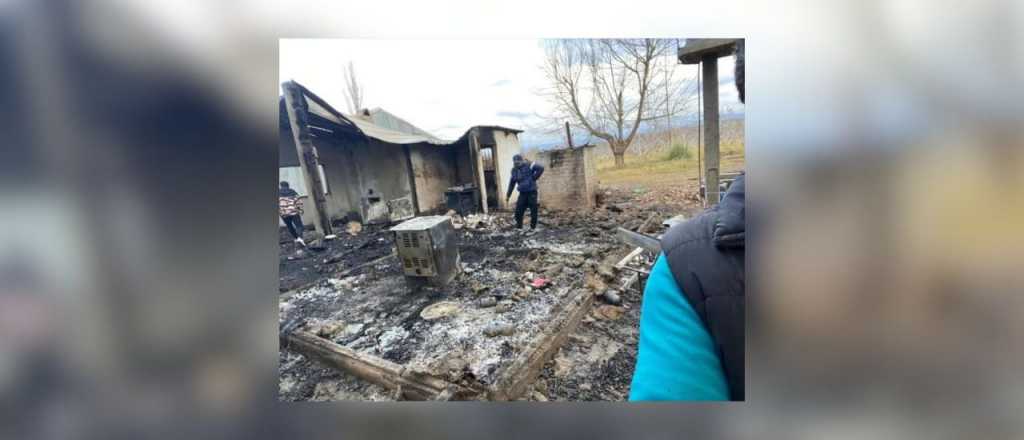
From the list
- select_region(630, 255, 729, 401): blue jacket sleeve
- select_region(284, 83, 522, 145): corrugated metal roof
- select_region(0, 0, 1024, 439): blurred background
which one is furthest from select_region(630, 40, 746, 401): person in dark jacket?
select_region(284, 83, 522, 145): corrugated metal roof

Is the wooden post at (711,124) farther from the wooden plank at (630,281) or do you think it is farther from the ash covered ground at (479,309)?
the wooden plank at (630,281)

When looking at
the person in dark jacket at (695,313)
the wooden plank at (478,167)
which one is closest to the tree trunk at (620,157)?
the person in dark jacket at (695,313)

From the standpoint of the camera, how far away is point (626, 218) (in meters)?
1.24

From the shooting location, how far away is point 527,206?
1.35 meters

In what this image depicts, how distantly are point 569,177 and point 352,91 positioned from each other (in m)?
0.77

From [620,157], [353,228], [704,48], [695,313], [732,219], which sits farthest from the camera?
[353,228]

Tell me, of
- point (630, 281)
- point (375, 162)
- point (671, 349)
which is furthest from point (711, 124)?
point (375, 162)

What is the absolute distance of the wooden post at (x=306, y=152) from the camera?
3.93 ft

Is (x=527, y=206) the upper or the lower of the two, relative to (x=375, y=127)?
lower

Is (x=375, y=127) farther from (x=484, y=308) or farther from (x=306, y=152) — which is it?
(x=484, y=308)

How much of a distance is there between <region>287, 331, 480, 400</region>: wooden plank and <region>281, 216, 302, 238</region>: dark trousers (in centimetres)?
33
